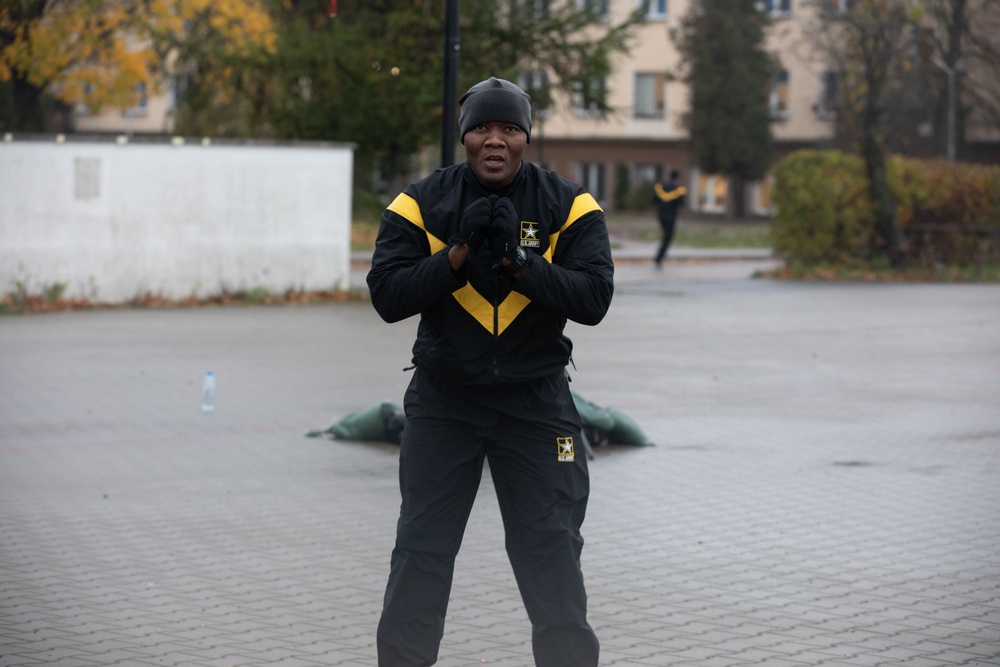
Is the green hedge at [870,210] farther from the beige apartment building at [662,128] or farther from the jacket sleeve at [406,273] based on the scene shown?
the beige apartment building at [662,128]

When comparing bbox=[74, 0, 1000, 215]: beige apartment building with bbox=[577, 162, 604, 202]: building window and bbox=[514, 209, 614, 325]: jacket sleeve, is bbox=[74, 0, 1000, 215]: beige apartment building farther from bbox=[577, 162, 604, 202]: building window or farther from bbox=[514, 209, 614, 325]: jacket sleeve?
bbox=[514, 209, 614, 325]: jacket sleeve

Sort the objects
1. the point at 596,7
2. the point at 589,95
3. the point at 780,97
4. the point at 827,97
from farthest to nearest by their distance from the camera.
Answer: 1. the point at 780,97
2. the point at 827,97
3. the point at 589,95
4. the point at 596,7

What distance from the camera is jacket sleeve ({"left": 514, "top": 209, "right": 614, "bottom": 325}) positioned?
4.12 meters

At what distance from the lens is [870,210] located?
91.4ft

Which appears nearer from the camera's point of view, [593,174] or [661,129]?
[661,129]

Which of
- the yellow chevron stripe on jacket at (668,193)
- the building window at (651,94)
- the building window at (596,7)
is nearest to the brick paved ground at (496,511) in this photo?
the yellow chevron stripe on jacket at (668,193)

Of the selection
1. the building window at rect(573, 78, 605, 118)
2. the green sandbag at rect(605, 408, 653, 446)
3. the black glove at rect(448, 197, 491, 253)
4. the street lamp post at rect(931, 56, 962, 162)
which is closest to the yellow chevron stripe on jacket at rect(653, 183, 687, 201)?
the building window at rect(573, 78, 605, 118)

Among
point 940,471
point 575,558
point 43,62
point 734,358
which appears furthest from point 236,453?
point 43,62

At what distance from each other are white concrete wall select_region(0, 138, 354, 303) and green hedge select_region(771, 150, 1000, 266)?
30.7 feet

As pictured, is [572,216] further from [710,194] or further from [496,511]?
[710,194]

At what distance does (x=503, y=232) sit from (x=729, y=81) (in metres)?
56.0

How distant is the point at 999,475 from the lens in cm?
918

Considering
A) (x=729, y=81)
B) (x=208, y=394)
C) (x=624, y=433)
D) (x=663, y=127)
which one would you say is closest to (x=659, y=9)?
(x=663, y=127)

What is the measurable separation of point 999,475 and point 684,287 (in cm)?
1596
